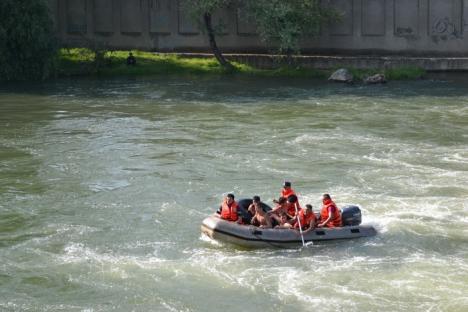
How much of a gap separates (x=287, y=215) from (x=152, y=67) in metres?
30.2

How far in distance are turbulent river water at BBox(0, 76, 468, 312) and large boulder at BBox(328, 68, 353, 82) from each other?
255cm

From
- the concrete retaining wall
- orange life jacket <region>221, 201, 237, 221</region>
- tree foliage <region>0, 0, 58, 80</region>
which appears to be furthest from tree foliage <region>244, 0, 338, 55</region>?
orange life jacket <region>221, 201, 237, 221</region>

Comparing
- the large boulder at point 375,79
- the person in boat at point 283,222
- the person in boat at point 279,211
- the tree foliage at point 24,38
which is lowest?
the person in boat at point 283,222

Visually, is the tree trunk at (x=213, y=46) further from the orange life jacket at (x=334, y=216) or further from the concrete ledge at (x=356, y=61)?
the orange life jacket at (x=334, y=216)

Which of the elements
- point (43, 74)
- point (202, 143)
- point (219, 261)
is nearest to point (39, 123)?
point (202, 143)

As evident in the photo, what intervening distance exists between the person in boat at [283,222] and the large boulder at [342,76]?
83.3 ft

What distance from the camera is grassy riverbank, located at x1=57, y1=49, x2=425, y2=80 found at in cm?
4809

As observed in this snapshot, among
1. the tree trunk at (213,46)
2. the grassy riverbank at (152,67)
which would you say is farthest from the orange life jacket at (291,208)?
the tree trunk at (213,46)

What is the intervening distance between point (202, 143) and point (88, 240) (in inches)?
425

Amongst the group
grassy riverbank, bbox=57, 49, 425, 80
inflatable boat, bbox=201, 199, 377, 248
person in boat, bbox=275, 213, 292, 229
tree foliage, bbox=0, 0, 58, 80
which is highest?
tree foliage, bbox=0, 0, 58, 80

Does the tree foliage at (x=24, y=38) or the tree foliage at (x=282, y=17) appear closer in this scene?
the tree foliage at (x=24, y=38)

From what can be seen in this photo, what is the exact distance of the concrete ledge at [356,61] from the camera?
46.8 metres

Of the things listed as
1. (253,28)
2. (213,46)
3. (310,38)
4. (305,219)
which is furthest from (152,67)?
(305,219)

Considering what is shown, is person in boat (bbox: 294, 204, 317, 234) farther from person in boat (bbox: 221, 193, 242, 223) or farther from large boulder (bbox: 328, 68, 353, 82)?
large boulder (bbox: 328, 68, 353, 82)
